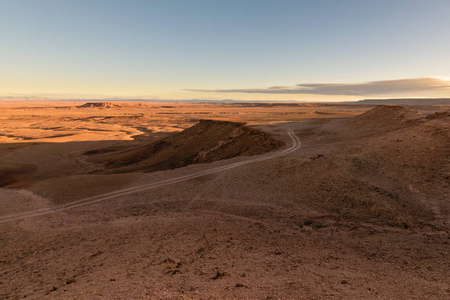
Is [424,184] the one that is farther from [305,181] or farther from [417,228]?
[305,181]

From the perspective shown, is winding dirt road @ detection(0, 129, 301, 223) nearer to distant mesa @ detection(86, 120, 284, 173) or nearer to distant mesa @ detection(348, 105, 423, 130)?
distant mesa @ detection(86, 120, 284, 173)

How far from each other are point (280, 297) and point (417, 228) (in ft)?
33.7

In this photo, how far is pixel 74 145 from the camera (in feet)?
175

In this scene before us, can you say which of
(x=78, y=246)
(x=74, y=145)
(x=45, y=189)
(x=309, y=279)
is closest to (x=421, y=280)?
(x=309, y=279)

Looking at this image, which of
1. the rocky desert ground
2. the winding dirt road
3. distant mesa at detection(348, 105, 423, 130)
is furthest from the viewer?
distant mesa at detection(348, 105, 423, 130)

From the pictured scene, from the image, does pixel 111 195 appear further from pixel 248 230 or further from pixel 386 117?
pixel 386 117

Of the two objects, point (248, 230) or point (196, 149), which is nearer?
point (248, 230)

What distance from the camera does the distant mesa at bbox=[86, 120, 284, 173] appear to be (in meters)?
34.8

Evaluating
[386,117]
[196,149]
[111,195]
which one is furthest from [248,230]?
[386,117]

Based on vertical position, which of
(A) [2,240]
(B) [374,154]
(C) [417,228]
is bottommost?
(A) [2,240]

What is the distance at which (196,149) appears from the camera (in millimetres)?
41438

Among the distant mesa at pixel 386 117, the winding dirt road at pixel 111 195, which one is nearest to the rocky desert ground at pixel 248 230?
the winding dirt road at pixel 111 195

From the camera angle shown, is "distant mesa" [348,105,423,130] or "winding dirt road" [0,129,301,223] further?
"distant mesa" [348,105,423,130]

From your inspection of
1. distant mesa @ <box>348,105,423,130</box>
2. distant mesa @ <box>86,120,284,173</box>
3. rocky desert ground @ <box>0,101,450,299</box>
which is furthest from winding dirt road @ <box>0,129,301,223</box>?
distant mesa @ <box>348,105,423,130</box>
